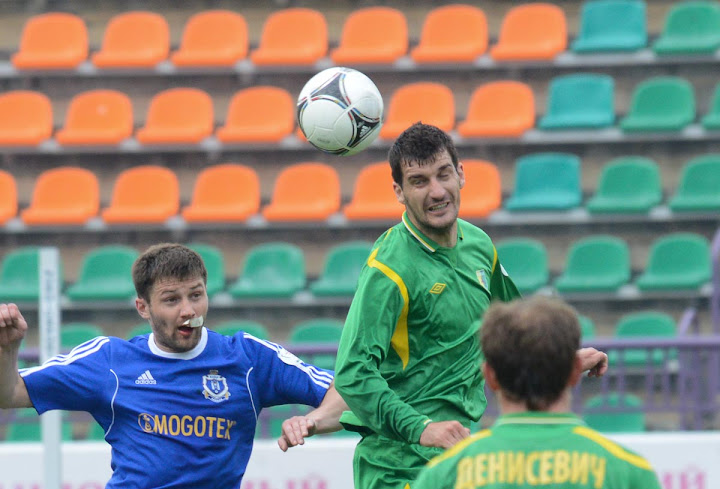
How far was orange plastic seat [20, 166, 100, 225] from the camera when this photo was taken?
10.6 metres

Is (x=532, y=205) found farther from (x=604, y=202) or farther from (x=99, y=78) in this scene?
(x=99, y=78)

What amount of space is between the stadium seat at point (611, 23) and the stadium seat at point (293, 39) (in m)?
2.57

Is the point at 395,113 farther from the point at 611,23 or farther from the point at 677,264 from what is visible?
the point at 677,264

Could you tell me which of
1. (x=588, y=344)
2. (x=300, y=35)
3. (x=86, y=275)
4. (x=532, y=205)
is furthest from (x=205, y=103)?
(x=588, y=344)

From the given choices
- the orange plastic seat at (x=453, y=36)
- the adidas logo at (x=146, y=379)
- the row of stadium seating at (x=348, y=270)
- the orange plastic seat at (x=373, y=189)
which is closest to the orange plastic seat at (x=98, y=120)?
the row of stadium seating at (x=348, y=270)

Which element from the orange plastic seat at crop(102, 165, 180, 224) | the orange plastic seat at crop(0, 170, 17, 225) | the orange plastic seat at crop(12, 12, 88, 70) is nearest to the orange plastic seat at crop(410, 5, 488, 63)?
the orange plastic seat at crop(102, 165, 180, 224)

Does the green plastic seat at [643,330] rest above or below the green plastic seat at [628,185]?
below

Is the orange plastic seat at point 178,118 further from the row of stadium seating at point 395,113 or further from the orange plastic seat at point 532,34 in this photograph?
the orange plastic seat at point 532,34

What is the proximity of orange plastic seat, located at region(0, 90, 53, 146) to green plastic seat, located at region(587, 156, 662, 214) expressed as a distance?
544 cm

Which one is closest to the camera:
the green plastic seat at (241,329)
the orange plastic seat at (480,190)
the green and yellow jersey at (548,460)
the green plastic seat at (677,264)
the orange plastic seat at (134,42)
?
the green and yellow jersey at (548,460)

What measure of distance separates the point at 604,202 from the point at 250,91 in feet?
12.1

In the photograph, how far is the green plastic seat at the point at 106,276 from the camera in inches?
→ 402

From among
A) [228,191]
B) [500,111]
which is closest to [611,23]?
[500,111]

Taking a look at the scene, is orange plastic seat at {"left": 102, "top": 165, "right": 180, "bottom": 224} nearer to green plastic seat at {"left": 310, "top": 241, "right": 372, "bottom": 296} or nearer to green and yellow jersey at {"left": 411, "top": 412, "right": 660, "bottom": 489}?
green plastic seat at {"left": 310, "top": 241, "right": 372, "bottom": 296}
